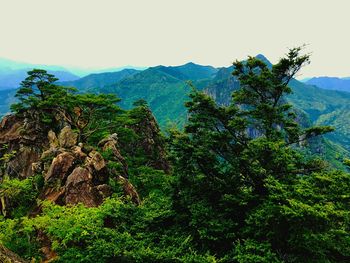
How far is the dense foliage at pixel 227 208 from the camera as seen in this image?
1636 centimetres

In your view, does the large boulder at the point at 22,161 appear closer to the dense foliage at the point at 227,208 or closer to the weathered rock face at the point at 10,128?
the weathered rock face at the point at 10,128

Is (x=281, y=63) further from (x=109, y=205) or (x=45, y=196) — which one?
(x=45, y=196)

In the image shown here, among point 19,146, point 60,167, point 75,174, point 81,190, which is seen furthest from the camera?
point 19,146

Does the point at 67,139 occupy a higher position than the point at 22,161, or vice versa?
the point at 67,139

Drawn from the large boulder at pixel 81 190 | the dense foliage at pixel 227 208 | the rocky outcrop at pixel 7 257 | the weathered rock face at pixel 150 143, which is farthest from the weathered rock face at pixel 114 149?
the rocky outcrop at pixel 7 257

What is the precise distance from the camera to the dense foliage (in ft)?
53.7

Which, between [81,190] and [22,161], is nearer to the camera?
[81,190]

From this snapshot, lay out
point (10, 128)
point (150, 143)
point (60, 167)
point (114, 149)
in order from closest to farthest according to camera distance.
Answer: point (60, 167) < point (114, 149) < point (10, 128) < point (150, 143)

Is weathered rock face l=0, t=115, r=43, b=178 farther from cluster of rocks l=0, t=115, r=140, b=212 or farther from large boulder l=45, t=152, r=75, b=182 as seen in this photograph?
large boulder l=45, t=152, r=75, b=182

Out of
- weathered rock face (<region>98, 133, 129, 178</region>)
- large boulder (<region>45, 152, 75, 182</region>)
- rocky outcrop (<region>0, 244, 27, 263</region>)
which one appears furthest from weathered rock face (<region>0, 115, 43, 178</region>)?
rocky outcrop (<region>0, 244, 27, 263</region>)

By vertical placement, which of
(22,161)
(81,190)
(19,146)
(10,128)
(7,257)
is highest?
(7,257)

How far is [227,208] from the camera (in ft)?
62.2

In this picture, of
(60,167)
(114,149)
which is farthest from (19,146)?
(60,167)

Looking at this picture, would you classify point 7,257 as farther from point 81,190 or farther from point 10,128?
point 10,128
